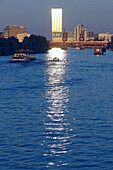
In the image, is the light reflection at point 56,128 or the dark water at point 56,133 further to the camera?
the light reflection at point 56,128

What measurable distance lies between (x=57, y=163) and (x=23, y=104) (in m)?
19.4

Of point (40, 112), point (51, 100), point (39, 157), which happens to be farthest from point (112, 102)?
point (39, 157)

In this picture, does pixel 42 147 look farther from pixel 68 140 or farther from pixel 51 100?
pixel 51 100

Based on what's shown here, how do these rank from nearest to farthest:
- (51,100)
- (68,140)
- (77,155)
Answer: (77,155), (68,140), (51,100)

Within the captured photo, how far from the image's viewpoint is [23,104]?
38.6 metres

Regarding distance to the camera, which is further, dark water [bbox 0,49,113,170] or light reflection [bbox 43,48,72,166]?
light reflection [bbox 43,48,72,166]

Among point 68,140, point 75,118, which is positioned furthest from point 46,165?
point 75,118

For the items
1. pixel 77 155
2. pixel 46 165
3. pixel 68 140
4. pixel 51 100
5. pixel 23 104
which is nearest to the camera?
pixel 46 165

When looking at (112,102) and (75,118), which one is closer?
(75,118)

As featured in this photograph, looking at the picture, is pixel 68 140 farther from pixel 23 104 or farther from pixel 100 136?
pixel 23 104

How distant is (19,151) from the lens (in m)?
21.2

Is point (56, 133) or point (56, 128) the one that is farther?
point (56, 128)

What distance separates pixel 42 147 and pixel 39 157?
75.5 inches

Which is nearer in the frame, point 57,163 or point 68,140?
point 57,163
